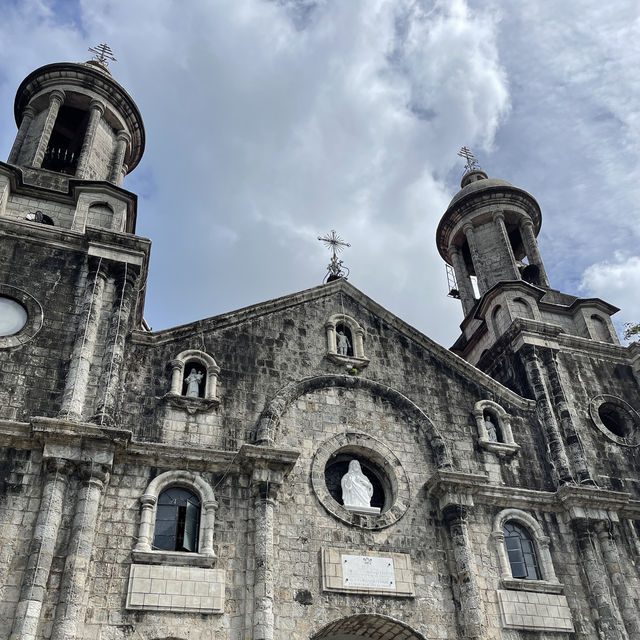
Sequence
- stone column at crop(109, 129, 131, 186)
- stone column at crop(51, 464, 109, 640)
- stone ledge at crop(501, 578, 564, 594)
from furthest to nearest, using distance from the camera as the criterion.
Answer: stone column at crop(109, 129, 131, 186)
stone ledge at crop(501, 578, 564, 594)
stone column at crop(51, 464, 109, 640)

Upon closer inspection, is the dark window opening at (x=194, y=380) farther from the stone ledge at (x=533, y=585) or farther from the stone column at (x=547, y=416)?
the stone column at (x=547, y=416)

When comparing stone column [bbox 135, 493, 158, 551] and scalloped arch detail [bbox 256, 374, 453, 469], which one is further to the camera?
scalloped arch detail [bbox 256, 374, 453, 469]

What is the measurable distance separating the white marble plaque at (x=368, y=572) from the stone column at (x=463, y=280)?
11566 mm

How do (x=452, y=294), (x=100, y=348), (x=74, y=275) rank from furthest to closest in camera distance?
(x=452, y=294) → (x=74, y=275) → (x=100, y=348)

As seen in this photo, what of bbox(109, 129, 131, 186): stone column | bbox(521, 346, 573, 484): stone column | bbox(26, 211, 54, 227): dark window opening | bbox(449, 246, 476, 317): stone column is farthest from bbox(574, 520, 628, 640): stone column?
bbox(109, 129, 131, 186): stone column

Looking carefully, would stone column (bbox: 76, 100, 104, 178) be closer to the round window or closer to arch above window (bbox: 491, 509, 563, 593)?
the round window

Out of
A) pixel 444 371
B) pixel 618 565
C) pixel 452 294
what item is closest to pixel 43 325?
pixel 444 371

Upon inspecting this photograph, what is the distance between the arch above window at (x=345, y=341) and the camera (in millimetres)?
15531

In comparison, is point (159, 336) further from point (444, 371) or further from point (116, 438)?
point (444, 371)

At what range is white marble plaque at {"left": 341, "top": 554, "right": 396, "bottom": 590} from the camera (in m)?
12.4

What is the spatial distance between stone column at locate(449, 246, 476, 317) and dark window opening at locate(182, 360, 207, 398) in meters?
11.1

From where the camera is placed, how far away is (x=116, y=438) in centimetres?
1201

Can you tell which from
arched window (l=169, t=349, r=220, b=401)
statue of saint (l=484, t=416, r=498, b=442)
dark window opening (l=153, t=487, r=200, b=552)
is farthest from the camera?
statue of saint (l=484, t=416, r=498, b=442)

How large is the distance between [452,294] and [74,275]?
47.7 feet
